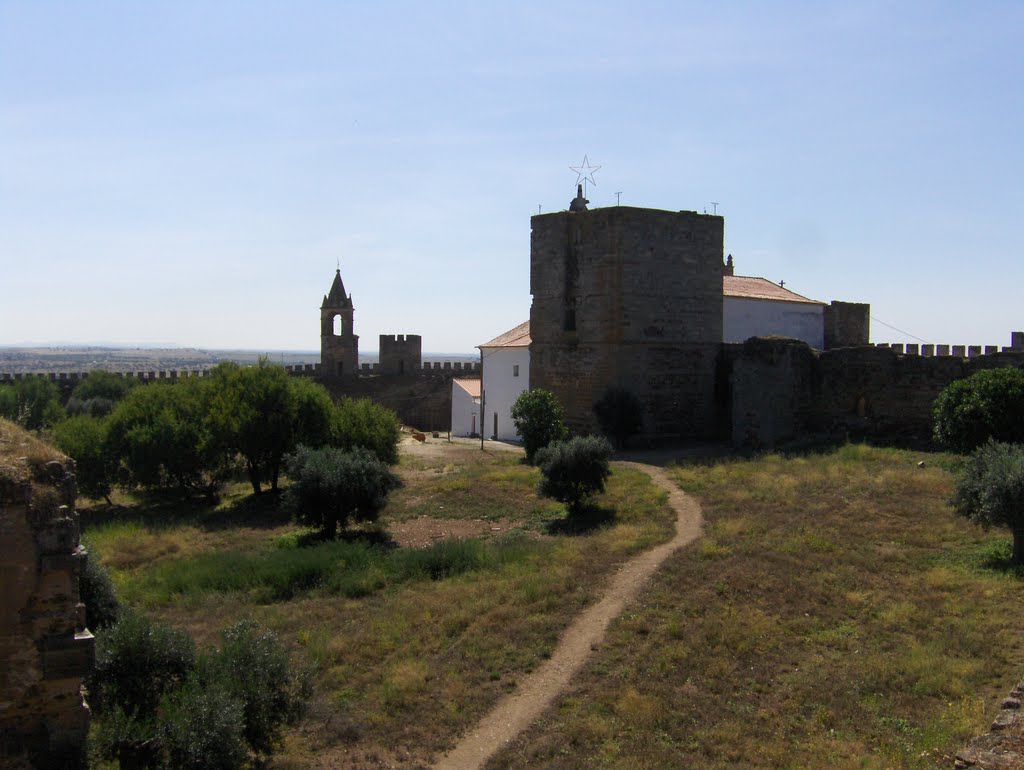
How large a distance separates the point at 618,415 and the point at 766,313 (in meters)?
8.54

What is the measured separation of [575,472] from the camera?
17047 millimetres

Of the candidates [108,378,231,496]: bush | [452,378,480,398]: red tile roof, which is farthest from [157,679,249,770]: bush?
[452,378,480,398]: red tile roof

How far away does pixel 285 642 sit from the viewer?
34.1ft

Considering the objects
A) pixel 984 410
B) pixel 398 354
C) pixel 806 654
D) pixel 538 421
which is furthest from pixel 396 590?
pixel 398 354

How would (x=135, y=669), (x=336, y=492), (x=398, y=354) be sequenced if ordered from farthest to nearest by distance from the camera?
(x=398, y=354)
(x=336, y=492)
(x=135, y=669)

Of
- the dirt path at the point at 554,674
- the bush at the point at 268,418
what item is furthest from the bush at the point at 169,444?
the dirt path at the point at 554,674

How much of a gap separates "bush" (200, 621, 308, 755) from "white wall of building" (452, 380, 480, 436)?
25595mm

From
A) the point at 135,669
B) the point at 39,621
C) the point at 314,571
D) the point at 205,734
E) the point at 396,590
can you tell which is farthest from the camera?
the point at 314,571

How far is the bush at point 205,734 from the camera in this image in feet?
21.6

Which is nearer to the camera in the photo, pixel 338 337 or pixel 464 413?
pixel 464 413

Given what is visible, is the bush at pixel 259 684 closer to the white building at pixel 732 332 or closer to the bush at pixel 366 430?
the bush at pixel 366 430

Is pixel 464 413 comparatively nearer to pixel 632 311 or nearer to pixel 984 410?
pixel 632 311

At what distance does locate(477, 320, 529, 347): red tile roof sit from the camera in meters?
30.4

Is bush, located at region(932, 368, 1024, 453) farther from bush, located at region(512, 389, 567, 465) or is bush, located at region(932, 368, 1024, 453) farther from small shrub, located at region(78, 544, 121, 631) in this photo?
small shrub, located at region(78, 544, 121, 631)
